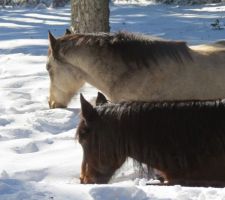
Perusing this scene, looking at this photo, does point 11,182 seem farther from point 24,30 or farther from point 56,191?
point 24,30

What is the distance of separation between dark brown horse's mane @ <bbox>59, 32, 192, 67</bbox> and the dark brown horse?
5.35ft

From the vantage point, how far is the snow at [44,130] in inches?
123

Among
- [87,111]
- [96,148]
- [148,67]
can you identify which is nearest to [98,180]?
[96,148]

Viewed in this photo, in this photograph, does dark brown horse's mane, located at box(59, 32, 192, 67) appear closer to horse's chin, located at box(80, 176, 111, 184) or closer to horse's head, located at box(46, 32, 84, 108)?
horse's head, located at box(46, 32, 84, 108)

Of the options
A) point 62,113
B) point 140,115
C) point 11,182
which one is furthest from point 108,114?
point 62,113

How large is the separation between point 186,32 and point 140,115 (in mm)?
10599

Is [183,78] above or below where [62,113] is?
above

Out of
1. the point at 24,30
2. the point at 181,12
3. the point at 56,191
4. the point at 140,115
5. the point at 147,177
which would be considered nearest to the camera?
the point at 56,191

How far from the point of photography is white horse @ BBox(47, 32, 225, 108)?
18.6 feet

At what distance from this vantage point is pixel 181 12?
19.9m

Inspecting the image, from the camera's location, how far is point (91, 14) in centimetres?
882

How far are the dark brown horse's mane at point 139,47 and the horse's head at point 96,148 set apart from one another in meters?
1.69

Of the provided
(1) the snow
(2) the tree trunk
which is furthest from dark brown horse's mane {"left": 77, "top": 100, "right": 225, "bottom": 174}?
(2) the tree trunk

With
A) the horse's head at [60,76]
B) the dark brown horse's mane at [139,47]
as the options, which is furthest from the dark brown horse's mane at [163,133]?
the horse's head at [60,76]
